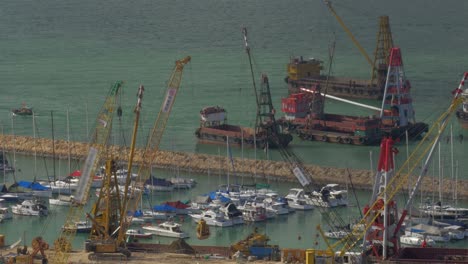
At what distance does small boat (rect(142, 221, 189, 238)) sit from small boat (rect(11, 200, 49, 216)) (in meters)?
3.20

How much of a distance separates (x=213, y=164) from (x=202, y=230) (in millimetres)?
7669

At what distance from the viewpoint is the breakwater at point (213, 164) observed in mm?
39844

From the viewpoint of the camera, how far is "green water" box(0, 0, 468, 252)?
1802 inches

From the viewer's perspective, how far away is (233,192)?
39000 millimetres

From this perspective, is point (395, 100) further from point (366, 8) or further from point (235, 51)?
point (366, 8)

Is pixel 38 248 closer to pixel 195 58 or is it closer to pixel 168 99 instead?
pixel 168 99

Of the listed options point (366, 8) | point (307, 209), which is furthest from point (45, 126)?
point (366, 8)

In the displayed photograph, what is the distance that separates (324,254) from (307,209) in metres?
7.48

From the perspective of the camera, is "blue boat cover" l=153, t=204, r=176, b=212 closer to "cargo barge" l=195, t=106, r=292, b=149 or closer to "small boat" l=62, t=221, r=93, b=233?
"small boat" l=62, t=221, r=93, b=233

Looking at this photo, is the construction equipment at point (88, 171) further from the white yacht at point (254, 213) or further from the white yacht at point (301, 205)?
the white yacht at point (301, 205)

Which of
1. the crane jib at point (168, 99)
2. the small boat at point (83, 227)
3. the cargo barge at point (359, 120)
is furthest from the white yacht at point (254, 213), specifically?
the cargo barge at point (359, 120)

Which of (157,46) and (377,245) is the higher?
(157,46)

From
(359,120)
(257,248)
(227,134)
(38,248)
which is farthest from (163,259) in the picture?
(359,120)

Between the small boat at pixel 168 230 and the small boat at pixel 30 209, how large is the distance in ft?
10.5
